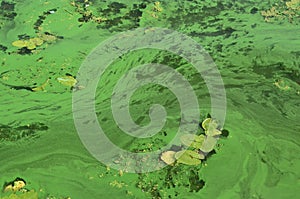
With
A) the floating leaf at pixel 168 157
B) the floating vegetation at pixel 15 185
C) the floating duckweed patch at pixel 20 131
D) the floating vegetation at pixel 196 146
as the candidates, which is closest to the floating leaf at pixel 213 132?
the floating vegetation at pixel 196 146

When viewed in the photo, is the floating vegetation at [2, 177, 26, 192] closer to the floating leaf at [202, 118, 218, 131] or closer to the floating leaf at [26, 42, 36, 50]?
the floating leaf at [202, 118, 218, 131]

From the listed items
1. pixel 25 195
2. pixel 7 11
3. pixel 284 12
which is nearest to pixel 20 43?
pixel 7 11

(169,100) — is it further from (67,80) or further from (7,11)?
(7,11)

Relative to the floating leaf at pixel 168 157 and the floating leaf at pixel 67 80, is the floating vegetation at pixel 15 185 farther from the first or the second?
the floating leaf at pixel 67 80

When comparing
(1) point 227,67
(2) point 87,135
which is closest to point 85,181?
(2) point 87,135

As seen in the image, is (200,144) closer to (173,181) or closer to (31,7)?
(173,181)

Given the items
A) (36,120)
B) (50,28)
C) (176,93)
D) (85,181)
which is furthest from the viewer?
(50,28)
